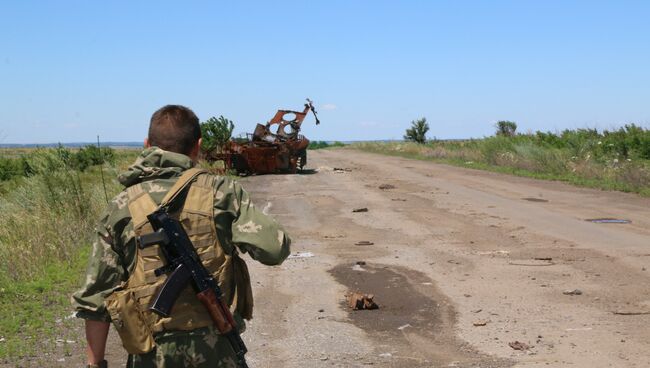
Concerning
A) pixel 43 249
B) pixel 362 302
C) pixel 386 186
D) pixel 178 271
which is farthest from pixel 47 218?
pixel 386 186

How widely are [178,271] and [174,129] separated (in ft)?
1.84

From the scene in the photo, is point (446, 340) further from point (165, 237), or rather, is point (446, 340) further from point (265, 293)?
point (165, 237)

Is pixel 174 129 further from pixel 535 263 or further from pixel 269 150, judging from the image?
pixel 269 150

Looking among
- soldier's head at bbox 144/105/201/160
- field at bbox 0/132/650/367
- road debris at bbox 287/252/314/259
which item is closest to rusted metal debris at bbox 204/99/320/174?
field at bbox 0/132/650/367

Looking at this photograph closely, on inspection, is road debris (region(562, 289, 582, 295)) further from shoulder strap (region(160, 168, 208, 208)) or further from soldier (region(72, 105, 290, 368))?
shoulder strap (region(160, 168, 208, 208))

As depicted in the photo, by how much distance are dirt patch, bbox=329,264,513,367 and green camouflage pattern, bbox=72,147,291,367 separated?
9.58 feet

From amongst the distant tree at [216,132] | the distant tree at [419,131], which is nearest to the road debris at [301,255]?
the distant tree at [216,132]

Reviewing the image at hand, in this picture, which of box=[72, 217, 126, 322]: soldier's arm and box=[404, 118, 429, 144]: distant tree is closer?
box=[72, 217, 126, 322]: soldier's arm

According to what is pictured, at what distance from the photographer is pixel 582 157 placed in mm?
26109

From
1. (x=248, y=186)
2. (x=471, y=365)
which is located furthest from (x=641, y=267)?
(x=248, y=186)

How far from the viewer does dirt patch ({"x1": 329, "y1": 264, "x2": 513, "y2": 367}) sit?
577 cm

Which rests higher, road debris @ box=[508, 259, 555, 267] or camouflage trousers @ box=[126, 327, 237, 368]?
camouflage trousers @ box=[126, 327, 237, 368]

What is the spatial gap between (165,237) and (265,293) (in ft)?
16.9

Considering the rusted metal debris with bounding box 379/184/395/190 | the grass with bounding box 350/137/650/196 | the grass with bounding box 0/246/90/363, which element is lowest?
the grass with bounding box 0/246/90/363
